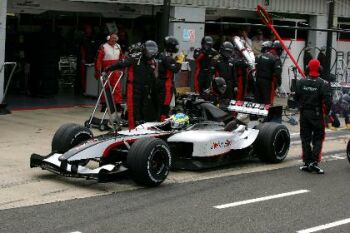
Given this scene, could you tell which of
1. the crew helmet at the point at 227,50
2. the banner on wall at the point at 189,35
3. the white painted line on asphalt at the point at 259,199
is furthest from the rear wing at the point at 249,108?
the banner on wall at the point at 189,35

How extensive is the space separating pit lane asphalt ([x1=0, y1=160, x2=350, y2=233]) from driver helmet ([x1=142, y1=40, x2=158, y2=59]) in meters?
2.92

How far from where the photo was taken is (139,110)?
11938 millimetres

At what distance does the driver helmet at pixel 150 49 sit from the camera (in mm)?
11586

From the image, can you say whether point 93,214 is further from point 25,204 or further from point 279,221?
point 279,221

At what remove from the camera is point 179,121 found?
10109mm

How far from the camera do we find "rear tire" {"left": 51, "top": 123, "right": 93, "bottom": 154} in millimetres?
9461

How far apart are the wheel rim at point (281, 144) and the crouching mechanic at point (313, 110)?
45cm

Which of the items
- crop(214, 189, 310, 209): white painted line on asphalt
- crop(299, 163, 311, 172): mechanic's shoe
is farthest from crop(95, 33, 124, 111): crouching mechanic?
crop(214, 189, 310, 209): white painted line on asphalt

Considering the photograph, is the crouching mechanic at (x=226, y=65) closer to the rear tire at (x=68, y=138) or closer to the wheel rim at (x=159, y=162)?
the rear tire at (x=68, y=138)

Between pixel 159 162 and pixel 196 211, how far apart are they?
4.18 ft

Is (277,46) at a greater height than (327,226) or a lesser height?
greater

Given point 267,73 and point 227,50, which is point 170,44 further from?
point 267,73

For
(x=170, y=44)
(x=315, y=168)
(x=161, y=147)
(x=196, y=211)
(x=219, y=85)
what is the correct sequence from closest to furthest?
(x=196, y=211)
(x=161, y=147)
(x=315, y=168)
(x=219, y=85)
(x=170, y=44)

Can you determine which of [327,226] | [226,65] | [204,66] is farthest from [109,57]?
[327,226]
